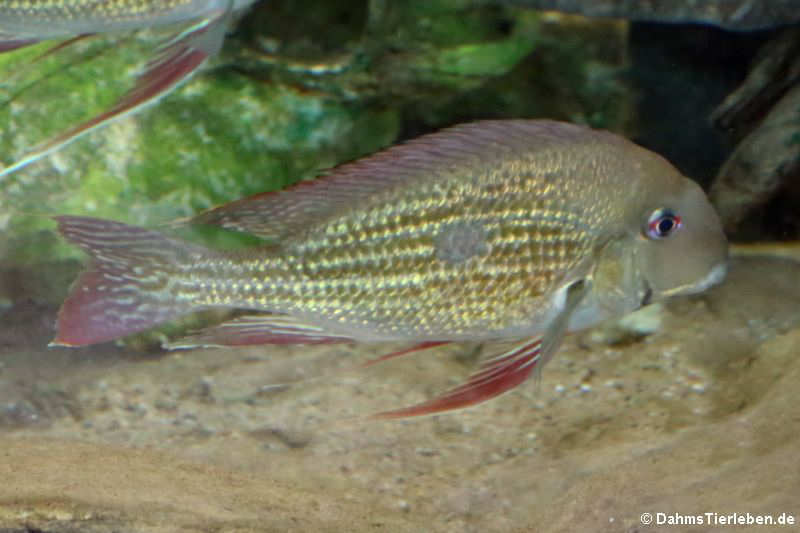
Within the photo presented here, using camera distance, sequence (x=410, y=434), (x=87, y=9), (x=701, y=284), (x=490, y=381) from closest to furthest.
Result: (x=490, y=381)
(x=701, y=284)
(x=87, y=9)
(x=410, y=434)

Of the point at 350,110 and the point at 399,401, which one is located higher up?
the point at 350,110

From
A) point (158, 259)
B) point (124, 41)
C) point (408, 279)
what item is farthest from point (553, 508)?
point (124, 41)

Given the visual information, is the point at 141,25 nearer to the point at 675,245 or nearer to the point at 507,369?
the point at 507,369

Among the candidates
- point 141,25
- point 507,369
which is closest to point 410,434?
point 507,369

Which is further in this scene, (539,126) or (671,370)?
(671,370)

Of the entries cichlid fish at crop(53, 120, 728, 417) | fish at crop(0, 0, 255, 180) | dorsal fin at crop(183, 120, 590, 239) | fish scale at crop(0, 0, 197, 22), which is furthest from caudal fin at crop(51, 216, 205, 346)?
fish scale at crop(0, 0, 197, 22)

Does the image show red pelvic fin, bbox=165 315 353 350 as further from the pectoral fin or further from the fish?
the fish

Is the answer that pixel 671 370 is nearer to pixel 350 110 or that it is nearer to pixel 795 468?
pixel 795 468

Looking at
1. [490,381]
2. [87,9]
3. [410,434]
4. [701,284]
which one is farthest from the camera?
[410,434]
